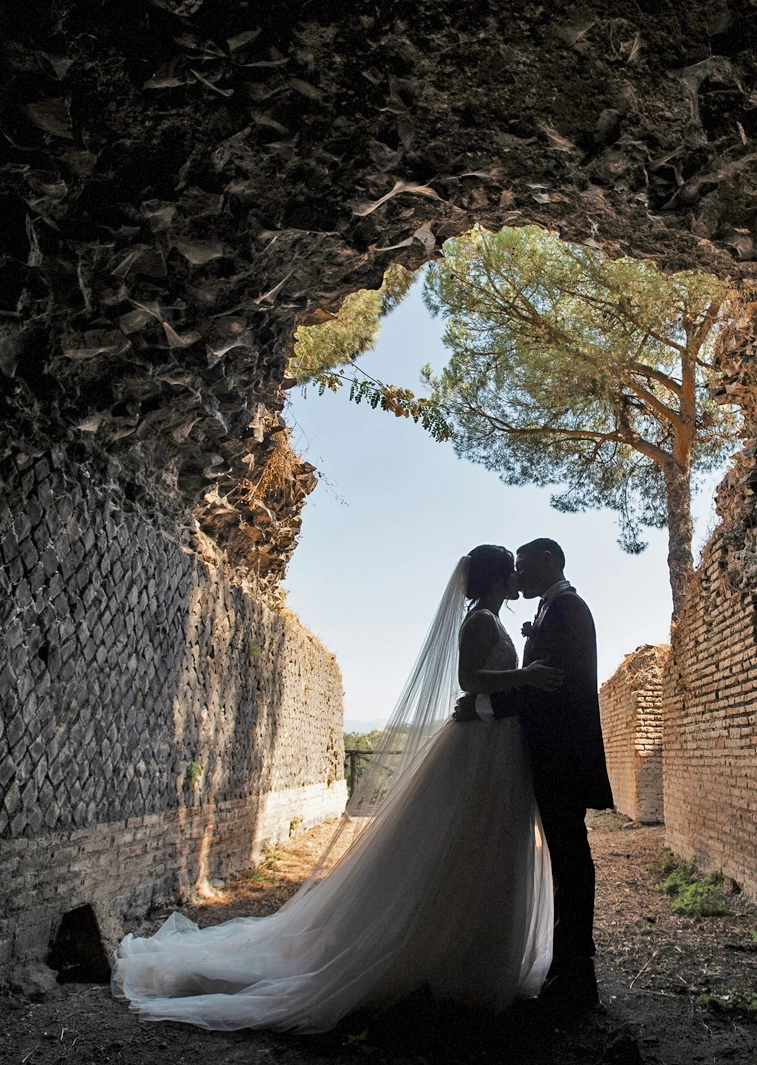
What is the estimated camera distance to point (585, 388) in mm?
13633

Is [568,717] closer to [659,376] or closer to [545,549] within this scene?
[545,549]

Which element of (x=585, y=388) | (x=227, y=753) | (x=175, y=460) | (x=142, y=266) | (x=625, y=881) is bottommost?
(x=625, y=881)

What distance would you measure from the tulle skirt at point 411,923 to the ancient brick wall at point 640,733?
9.43 meters

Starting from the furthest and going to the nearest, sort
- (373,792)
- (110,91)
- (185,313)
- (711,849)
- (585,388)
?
(585,388)
(711,849)
(185,313)
(373,792)
(110,91)

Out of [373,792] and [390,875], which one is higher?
[373,792]

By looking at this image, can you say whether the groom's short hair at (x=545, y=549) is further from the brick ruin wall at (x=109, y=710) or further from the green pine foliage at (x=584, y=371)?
the green pine foliage at (x=584, y=371)

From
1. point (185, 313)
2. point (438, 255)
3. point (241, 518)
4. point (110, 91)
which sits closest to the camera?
point (110, 91)

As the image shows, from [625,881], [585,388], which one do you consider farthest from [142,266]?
[585,388]

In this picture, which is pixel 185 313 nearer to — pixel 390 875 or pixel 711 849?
pixel 390 875

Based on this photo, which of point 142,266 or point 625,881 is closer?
point 142,266

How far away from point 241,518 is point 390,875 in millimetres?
5364

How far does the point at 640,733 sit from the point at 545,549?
971cm

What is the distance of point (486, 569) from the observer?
3973 millimetres

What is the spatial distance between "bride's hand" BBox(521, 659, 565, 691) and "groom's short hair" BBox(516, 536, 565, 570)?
674 millimetres
